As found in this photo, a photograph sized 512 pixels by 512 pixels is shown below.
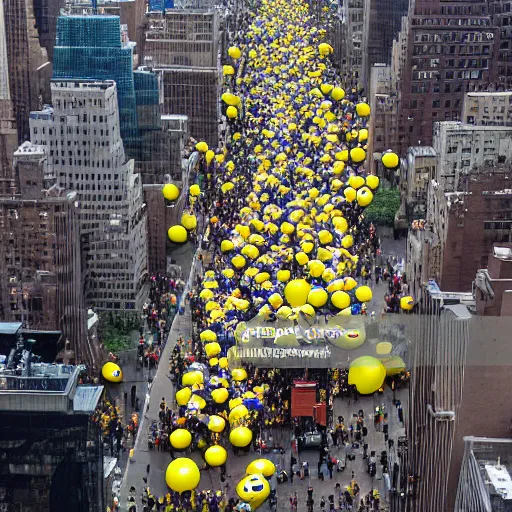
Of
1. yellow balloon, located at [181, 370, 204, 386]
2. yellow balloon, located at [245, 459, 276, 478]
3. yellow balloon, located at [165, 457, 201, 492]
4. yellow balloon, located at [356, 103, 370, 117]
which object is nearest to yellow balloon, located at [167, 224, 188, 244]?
yellow balloon, located at [181, 370, 204, 386]

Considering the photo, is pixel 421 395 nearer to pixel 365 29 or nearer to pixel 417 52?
pixel 417 52

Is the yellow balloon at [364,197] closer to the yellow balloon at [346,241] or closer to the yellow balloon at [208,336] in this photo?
the yellow balloon at [346,241]

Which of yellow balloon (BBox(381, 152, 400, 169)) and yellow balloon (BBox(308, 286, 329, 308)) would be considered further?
yellow balloon (BBox(381, 152, 400, 169))

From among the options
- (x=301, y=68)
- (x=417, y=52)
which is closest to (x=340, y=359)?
(x=417, y=52)

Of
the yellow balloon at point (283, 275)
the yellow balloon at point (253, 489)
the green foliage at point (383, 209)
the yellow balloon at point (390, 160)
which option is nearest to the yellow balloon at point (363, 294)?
the yellow balloon at point (283, 275)

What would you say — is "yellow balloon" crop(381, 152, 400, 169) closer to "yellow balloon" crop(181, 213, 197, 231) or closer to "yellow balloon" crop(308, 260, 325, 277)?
"yellow balloon" crop(181, 213, 197, 231)

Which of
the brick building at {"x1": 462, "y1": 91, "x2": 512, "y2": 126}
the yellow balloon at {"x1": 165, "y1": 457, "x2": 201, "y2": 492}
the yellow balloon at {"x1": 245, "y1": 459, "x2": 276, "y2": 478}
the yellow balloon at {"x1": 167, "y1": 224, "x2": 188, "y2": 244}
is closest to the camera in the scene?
the yellow balloon at {"x1": 165, "y1": 457, "x2": 201, "y2": 492}

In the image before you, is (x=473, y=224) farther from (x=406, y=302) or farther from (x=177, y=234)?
(x=177, y=234)
